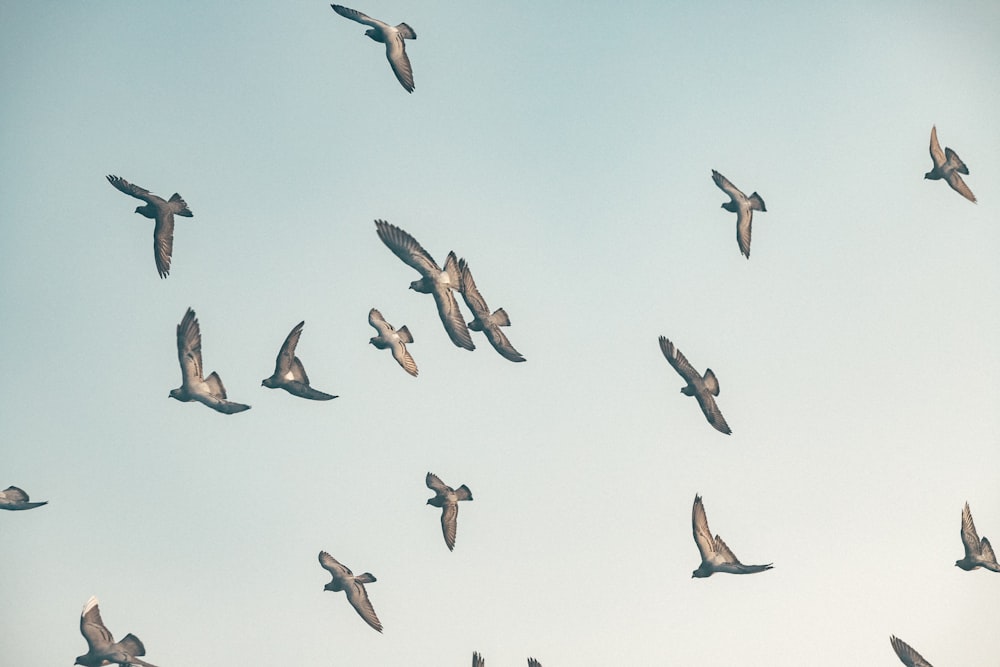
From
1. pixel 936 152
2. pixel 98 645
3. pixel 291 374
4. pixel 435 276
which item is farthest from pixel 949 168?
pixel 98 645

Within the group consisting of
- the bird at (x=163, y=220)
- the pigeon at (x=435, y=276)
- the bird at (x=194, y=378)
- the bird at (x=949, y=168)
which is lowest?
the bird at (x=194, y=378)

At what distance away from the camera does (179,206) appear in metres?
40.6

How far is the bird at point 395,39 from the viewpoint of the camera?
1510 inches

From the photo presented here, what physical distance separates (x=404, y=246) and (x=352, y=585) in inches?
433

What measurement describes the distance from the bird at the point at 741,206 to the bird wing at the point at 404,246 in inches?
392

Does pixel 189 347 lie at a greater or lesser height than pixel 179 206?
lesser

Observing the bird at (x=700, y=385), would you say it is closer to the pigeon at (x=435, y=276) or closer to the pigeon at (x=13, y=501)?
the pigeon at (x=435, y=276)

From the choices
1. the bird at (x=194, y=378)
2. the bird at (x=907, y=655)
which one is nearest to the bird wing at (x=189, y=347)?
the bird at (x=194, y=378)

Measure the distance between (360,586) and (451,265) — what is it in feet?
34.8

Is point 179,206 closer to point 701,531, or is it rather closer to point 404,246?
point 404,246

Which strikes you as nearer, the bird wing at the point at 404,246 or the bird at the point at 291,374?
the bird wing at the point at 404,246

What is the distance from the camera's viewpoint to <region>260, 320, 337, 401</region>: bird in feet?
132

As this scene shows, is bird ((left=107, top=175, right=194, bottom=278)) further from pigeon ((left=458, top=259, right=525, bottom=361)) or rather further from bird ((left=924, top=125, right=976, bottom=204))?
bird ((left=924, top=125, right=976, bottom=204))

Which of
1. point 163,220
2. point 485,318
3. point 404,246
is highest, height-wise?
point 163,220
